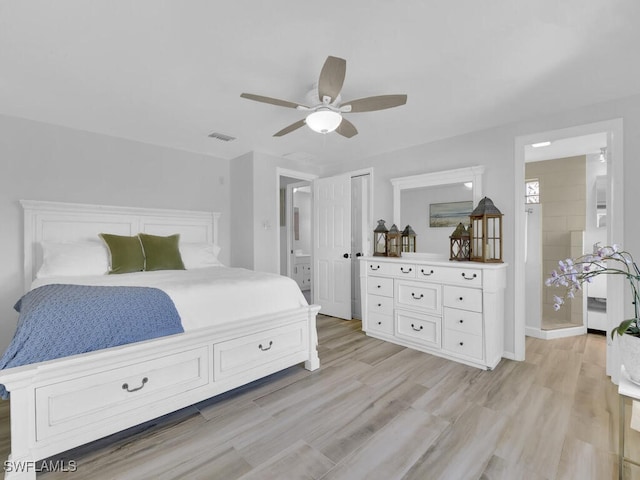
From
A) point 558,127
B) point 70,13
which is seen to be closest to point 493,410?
point 558,127

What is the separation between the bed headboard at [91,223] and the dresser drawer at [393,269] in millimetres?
2288

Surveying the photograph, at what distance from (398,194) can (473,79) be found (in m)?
1.73

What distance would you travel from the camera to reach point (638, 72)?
6.82 ft

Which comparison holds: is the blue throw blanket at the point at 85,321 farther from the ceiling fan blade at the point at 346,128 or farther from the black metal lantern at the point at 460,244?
the black metal lantern at the point at 460,244

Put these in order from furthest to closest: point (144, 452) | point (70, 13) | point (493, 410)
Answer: point (493, 410) < point (144, 452) < point (70, 13)

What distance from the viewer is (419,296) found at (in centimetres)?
311

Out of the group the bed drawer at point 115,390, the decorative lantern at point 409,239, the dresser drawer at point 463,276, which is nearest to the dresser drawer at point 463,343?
the dresser drawer at point 463,276

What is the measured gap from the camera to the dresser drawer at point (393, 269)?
3.20 m

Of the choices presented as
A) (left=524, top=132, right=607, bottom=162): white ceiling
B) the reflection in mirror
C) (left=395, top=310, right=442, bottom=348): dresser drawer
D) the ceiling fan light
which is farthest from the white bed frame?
(left=524, top=132, right=607, bottom=162): white ceiling

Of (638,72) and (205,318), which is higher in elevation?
(638,72)

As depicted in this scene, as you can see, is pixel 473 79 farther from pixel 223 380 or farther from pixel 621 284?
pixel 223 380

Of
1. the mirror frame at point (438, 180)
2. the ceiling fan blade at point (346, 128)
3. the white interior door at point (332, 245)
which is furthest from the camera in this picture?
the white interior door at point (332, 245)

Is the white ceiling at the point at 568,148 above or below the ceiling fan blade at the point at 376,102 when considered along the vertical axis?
above

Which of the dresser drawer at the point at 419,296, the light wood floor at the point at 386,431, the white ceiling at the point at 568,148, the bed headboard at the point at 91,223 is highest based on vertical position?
the white ceiling at the point at 568,148
